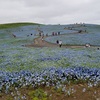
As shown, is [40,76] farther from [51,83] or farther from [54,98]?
[54,98]

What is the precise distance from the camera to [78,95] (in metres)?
11.5

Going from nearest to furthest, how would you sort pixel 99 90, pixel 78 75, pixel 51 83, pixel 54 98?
1. pixel 54 98
2. pixel 99 90
3. pixel 51 83
4. pixel 78 75

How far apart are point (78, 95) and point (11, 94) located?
3.10 m

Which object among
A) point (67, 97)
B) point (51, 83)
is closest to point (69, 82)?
point (51, 83)

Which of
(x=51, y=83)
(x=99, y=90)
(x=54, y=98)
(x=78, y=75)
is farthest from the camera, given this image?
(x=78, y=75)

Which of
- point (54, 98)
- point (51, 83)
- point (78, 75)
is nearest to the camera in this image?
point (54, 98)

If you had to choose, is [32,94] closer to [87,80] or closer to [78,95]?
[78,95]

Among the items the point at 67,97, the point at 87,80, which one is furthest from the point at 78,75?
the point at 67,97

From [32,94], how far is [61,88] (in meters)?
1.49

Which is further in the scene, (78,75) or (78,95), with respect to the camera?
(78,75)

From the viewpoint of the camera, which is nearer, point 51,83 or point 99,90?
point 99,90

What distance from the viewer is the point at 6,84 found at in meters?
12.5

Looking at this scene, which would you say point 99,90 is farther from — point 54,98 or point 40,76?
point 40,76

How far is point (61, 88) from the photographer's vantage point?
1212cm
